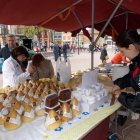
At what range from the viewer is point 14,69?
2854mm

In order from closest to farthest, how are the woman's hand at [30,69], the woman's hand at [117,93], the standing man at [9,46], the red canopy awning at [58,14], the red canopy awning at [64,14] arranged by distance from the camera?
the woman's hand at [117,93]
the red canopy awning at [64,14]
the red canopy awning at [58,14]
the woman's hand at [30,69]
the standing man at [9,46]

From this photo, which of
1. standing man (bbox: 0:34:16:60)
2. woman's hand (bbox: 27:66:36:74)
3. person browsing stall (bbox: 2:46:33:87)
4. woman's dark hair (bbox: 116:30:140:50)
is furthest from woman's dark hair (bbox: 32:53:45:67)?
woman's dark hair (bbox: 116:30:140:50)

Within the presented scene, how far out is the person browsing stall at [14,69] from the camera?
278cm

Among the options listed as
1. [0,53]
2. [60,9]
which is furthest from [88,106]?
[0,53]

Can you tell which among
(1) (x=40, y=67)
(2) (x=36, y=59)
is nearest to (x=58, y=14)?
(2) (x=36, y=59)

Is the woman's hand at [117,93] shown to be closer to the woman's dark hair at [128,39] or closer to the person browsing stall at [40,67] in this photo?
the woman's dark hair at [128,39]

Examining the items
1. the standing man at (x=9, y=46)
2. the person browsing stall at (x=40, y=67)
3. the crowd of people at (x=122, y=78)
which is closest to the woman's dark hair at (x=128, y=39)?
the crowd of people at (x=122, y=78)

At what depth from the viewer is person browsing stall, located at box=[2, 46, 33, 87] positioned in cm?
278

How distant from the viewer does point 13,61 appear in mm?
2887

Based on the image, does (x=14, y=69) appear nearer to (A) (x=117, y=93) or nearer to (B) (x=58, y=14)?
(B) (x=58, y=14)

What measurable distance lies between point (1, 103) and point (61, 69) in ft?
4.21

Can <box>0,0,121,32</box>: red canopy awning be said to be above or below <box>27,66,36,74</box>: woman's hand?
above

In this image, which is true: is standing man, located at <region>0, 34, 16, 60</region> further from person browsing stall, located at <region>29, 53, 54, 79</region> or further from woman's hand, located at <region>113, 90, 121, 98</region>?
woman's hand, located at <region>113, 90, 121, 98</region>

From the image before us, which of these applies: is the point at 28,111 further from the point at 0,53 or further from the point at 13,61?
the point at 0,53
